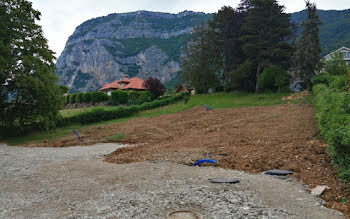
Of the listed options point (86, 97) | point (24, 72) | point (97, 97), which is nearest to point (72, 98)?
point (86, 97)

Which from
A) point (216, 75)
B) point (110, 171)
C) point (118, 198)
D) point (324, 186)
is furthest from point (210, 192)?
point (216, 75)

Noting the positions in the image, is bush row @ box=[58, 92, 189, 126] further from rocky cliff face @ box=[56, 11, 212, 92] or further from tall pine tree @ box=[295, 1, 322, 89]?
rocky cliff face @ box=[56, 11, 212, 92]

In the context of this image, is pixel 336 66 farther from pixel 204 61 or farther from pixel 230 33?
pixel 204 61

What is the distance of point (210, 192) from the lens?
564 centimetres

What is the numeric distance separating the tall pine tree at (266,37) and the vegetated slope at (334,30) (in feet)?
216

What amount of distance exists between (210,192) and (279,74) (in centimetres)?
3340

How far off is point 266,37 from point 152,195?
124ft

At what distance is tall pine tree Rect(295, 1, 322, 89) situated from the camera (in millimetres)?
34750

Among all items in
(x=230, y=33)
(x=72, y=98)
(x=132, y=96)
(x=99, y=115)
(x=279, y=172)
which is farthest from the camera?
(x=72, y=98)

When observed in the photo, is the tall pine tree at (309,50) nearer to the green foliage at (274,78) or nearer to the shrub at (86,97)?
the green foliage at (274,78)

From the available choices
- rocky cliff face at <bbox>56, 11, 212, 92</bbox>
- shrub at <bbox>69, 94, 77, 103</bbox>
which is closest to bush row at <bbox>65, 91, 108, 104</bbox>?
shrub at <bbox>69, 94, 77, 103</bbox>

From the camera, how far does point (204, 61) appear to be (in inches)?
1811

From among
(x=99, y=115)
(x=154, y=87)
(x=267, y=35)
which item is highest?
(x=267, y=35)

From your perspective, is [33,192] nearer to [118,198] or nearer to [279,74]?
[118,198]
